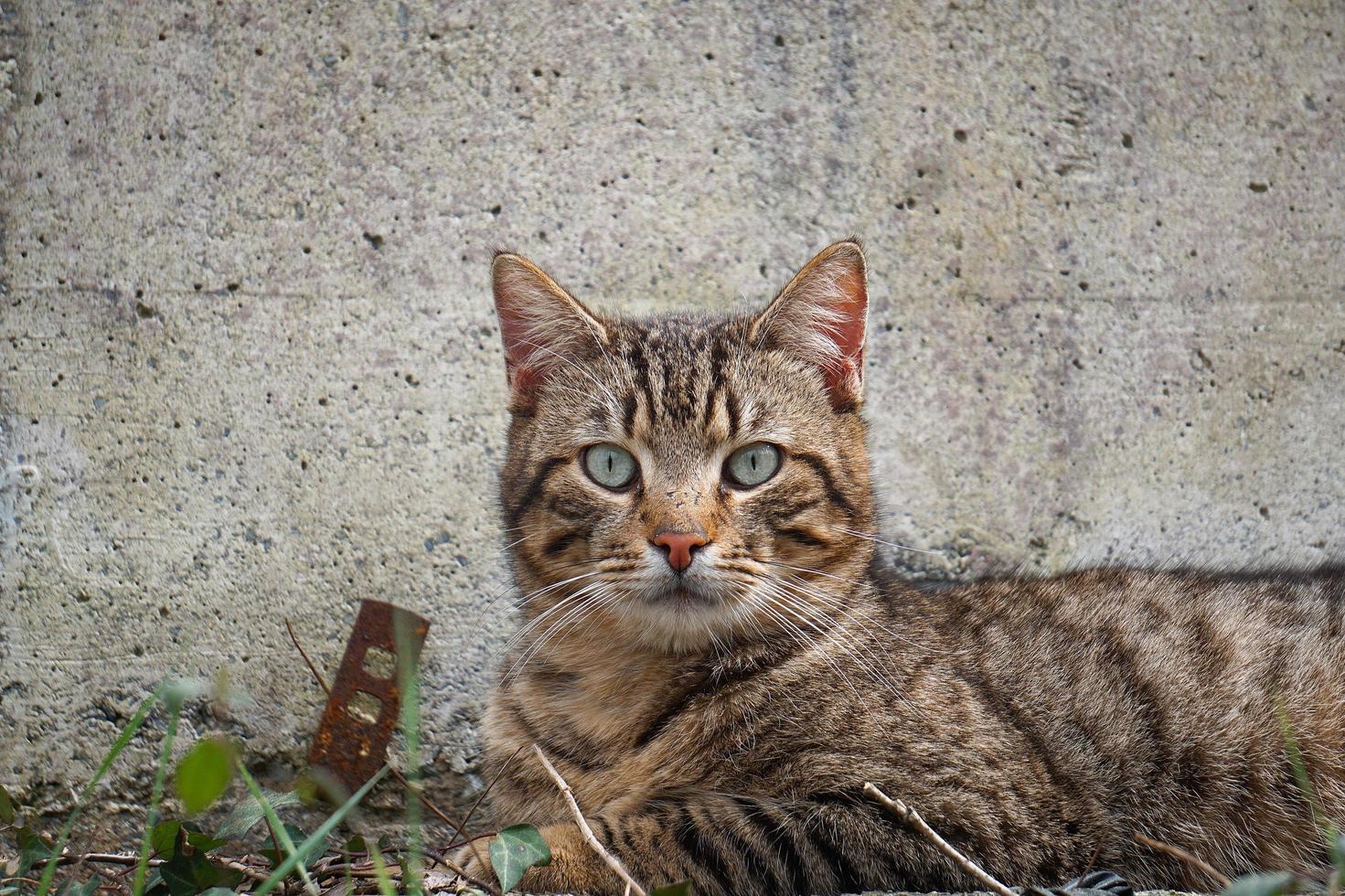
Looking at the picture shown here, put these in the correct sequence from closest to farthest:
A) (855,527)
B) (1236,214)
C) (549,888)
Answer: (549,888) < (855,527) < (1236,214)

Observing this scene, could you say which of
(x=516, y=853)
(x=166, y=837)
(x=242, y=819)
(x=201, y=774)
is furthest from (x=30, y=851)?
(x=201, y=774)

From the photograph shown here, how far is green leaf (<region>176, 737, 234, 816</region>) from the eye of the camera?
164 centimetres

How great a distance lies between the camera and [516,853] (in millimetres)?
2365

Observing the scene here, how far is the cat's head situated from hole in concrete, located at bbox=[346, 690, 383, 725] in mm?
940

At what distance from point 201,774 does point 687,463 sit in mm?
1616

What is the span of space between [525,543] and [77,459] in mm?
1718

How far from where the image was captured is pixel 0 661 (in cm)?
392

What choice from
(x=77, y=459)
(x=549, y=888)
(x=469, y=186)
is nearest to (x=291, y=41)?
(x=469, y=186)

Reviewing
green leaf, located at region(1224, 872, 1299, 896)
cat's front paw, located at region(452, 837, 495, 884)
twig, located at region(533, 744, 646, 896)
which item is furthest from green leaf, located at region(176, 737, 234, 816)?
green leaf, located at region(1224, 872, 1299, 896)

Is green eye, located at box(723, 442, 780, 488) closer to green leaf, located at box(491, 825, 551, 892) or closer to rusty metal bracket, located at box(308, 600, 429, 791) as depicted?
green leaf, located at box(491, 825, 551, 892)

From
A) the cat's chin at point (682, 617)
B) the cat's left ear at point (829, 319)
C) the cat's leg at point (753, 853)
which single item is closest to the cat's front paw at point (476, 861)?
the cat's leg at point (753, 853)

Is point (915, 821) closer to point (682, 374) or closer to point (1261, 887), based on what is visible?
point (1261, 887)

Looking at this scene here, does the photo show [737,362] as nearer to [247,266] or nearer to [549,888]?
[549,888]

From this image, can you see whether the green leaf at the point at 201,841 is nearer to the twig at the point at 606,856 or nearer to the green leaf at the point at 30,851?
the green leaf at the point at 30,851
